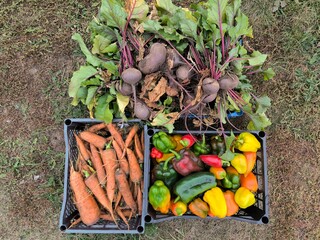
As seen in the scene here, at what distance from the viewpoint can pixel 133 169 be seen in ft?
7.98

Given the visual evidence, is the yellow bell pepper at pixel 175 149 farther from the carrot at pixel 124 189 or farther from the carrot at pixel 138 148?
the carrot at pixel 124 189

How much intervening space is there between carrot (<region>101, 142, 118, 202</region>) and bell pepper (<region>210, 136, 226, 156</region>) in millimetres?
645

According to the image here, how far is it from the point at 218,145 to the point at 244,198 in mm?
353

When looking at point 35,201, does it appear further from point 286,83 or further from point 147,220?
point 286,83

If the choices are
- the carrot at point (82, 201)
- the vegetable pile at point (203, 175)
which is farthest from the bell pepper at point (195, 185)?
the carrot at point (82, 201)

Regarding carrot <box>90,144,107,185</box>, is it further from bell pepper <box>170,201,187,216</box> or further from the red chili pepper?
bell pepper <box>170,201,187,216</box>

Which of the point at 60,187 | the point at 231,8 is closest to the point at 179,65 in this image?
the point at 231,8

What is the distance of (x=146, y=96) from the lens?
220cm

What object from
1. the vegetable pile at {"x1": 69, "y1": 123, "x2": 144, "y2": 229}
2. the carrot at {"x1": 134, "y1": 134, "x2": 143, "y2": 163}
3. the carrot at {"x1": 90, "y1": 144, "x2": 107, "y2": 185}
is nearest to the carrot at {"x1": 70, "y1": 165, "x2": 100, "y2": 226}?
the vegetable pile at {"x1": 69, "y1": 123, "x2": 144, "y2": 229}

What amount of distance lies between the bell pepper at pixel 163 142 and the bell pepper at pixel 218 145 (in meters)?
0.26

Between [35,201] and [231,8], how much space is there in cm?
185

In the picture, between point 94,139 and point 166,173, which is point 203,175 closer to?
point 166,173

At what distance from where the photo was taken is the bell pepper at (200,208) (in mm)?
2260

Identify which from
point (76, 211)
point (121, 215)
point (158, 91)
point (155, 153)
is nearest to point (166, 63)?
point (158, 91)
